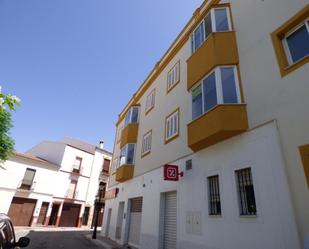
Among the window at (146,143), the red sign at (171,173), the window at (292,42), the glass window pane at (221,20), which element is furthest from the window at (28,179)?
the window at (292,42)

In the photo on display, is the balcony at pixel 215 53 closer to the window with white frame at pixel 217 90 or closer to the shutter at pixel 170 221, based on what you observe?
the window with white frame at pixel 217 90

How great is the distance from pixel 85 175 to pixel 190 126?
95.2ft

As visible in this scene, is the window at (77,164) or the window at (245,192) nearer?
the window at (245,192)

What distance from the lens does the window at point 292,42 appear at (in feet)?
20.8

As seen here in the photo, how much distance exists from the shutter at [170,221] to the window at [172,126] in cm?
304

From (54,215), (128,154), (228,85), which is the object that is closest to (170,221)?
(228,85)

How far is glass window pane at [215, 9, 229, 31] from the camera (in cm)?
944

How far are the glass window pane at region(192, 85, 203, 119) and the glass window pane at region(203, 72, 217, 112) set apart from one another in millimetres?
456

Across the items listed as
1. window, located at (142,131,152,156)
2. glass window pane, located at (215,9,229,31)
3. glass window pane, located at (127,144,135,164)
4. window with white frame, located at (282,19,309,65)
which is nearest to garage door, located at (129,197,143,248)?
glass window pane, located at (127,144,135,164)

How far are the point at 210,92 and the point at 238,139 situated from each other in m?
2.44

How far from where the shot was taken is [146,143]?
50.3 feet


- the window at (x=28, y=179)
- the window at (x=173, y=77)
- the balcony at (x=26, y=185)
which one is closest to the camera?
the window at (x=173, y=77)

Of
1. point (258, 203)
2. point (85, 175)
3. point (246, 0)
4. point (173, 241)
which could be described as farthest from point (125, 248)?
point (85, 175)

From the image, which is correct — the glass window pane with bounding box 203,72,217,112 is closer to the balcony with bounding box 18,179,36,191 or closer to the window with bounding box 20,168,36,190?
the balcony with bounding box 18,179,36,191
